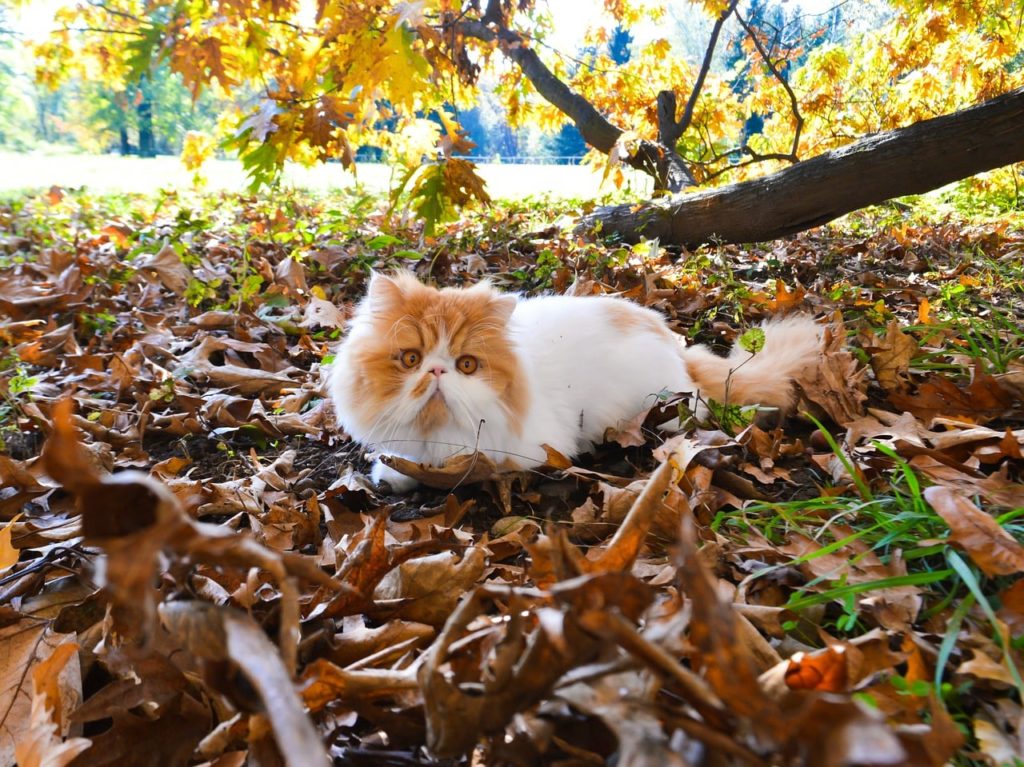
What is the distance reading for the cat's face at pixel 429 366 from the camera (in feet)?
6.75

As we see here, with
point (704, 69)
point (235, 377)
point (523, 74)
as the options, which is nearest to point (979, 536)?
point (235, 377)

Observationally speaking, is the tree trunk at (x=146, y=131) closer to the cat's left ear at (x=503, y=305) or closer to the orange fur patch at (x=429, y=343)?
the orange fur patch at (x=429, y=343)

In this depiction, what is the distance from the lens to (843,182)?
4.44 meters

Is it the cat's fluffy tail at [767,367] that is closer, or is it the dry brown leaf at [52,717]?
the dry brown leaf at [52,717]

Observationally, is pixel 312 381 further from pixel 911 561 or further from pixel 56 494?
pixel 911 561

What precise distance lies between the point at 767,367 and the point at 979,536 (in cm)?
135

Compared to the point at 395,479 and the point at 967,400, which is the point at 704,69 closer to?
the point at 967,400

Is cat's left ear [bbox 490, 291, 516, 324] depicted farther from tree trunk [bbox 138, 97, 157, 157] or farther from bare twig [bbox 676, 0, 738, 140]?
tree trunk [bbox 138, 97, 157, 157]

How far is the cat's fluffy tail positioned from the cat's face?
33.5 inches

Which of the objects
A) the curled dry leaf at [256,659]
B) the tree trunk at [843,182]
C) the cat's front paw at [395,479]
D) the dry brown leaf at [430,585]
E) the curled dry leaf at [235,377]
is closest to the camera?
the curled dry leaf at [256,659]

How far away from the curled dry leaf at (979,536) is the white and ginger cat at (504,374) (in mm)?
1108

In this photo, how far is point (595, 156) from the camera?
7926mm

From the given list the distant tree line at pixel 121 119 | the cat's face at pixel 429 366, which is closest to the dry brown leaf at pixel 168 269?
the cat's face at pixel 429 366

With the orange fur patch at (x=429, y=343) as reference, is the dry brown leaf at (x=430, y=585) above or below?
below
